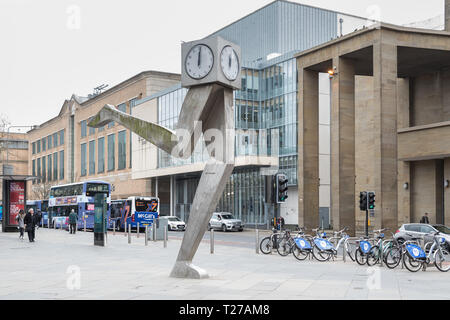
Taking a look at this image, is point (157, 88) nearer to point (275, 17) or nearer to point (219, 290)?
point (275, 17)

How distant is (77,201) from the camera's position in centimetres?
4219

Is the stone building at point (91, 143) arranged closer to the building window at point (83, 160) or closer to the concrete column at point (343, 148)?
the building window at point (83, 160)

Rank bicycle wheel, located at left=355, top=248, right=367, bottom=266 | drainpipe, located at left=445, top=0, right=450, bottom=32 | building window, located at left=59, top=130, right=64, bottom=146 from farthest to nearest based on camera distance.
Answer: building window, located at left=59, top=130, right=64, bottom=146, drainpipe, located at left=445, top=0, right=450, bottom=32, bicycle wheel, located at left=355, top=248, right=367, bottom=266

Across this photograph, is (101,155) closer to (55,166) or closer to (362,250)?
(55,166)

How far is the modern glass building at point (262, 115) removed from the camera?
49312 millimetres

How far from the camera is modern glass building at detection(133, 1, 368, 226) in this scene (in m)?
49.3

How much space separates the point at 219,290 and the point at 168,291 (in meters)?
1.00

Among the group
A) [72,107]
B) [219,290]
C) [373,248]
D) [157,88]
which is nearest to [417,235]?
[373,248]

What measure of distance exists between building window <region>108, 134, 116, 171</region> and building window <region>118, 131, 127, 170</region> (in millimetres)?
2189

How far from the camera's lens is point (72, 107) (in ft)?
305

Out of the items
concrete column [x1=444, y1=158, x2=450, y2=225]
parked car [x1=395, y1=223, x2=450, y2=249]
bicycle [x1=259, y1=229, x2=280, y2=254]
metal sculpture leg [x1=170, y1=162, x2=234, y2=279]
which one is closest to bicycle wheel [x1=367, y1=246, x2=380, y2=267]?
bicycle [x1=259, y1=229, x2=280, y2=254]

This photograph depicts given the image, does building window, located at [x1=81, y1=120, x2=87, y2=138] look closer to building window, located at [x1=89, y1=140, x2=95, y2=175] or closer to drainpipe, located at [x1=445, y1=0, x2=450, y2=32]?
building window, located at [x1=89, y1=140, x2=95, y2=175]

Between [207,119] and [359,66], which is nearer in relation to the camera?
[207,119]

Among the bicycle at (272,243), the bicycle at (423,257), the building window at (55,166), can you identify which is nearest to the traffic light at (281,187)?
the bicycle at (272,243)
